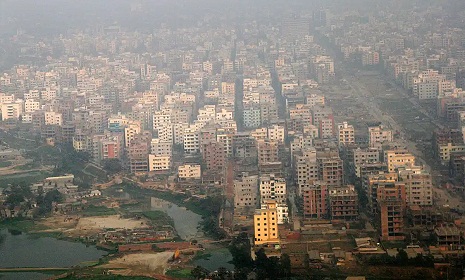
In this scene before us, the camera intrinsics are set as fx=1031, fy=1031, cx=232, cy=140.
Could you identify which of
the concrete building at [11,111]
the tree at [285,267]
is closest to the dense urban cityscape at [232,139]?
the tree at [285,267]

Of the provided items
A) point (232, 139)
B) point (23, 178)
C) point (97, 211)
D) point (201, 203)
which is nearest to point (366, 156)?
point (201, 203)

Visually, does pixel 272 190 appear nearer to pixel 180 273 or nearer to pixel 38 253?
pixel 180 273

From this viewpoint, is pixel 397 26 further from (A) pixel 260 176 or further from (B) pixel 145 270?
(B) pixel 145 270

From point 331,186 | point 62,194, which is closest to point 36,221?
point 62,194

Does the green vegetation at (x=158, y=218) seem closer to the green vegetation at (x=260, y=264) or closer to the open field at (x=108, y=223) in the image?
the open field at (x=108, y=223)

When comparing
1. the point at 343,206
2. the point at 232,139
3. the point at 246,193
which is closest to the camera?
the point at 343,206

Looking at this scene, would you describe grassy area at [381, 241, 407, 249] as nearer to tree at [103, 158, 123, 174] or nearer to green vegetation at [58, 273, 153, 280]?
green vegetation at [58, 273, 153, 280]
